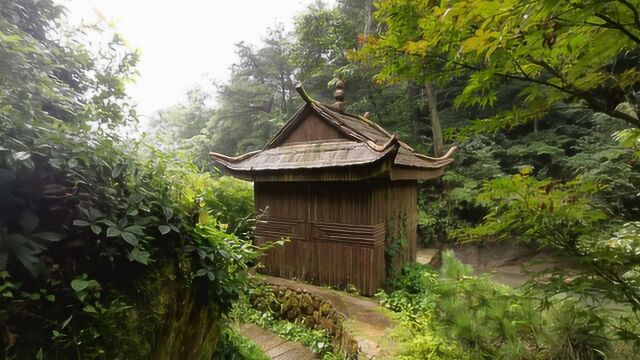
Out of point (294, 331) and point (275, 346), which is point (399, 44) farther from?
point (294, 331)

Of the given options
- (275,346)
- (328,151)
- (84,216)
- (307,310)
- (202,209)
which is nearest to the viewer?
(84,216)

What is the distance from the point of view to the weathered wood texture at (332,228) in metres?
4.73

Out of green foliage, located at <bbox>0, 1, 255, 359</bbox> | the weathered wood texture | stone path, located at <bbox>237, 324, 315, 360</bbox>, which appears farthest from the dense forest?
the weathered wood texture

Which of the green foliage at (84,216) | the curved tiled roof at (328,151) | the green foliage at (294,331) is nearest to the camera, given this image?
the green foliage at (84,216)

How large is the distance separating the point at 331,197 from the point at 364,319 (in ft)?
6.19

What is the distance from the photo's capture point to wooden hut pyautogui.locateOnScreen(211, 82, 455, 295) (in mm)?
4676

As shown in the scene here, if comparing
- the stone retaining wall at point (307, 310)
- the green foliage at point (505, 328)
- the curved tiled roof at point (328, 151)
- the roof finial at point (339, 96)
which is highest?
the roof finial at point (339, 96)

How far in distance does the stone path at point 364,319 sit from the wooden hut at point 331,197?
266 mm

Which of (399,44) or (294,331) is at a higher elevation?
(399,44)

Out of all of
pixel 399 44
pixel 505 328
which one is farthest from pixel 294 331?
pixel 399 44

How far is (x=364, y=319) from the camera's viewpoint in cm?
380

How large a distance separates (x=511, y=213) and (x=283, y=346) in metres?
3.33

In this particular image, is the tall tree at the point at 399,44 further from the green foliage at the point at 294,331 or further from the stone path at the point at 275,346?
the stone path at the point at 275,346

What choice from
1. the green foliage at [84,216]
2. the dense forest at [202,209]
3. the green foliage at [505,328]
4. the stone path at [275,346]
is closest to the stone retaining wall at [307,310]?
the stone path at [275,346]
